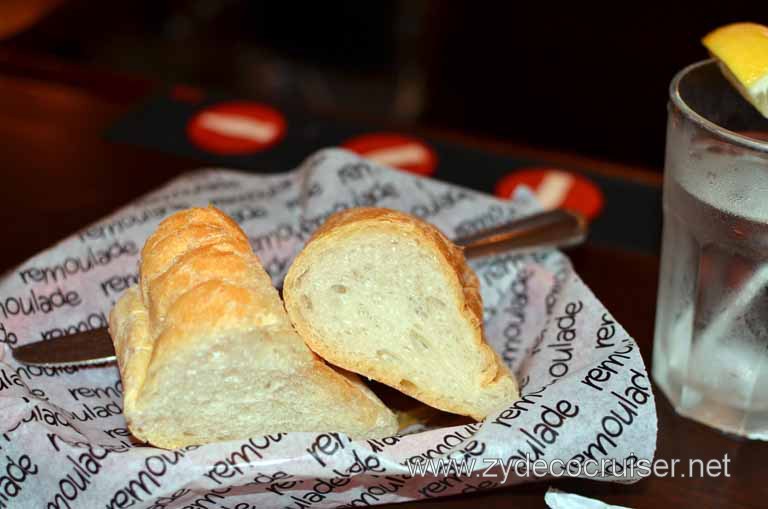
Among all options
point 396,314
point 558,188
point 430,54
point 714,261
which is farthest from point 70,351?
point 430,54

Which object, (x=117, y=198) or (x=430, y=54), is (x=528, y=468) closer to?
(x=117, y=198)

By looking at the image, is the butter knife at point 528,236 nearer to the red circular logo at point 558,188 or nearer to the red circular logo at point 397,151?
the red circular logo at point 558,188

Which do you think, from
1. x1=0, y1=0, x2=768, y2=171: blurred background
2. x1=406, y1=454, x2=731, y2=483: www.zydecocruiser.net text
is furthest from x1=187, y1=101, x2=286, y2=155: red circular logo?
x1=406, y1=454, x2=731, y2=483: www.zydecocruiser.net text

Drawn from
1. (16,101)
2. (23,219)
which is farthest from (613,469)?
(16,101)

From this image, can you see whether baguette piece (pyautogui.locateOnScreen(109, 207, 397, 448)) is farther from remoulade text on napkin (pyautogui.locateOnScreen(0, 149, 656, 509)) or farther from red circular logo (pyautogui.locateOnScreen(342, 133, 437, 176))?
red circular logo (pyautogui.locateOnScreen(342, 133, 437, 176))

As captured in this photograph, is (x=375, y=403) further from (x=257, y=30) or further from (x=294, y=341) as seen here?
(x=257, y=30)

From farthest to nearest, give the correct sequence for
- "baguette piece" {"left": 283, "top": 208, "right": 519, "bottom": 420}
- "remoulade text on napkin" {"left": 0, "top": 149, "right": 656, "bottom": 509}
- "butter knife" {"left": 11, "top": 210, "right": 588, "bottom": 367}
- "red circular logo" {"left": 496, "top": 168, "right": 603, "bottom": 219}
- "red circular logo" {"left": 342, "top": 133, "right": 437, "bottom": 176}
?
"red circular logo" {"left": 342, "top": 133, "right": 437, "bottom": 176} < "red circular logo" {"left": 496, "top": 168, "right": 603, "bottom": 219} < "butter knife" {"left": 11, "top": 210, "right": 588, "bottom": 367} < "baguette piece" {"left": 283, "top": 208, "right": 519, "bottom": 420} < "remoulade text on napkin" {"left": 0, "top": 149, "right": 656, "bottom": 509}
